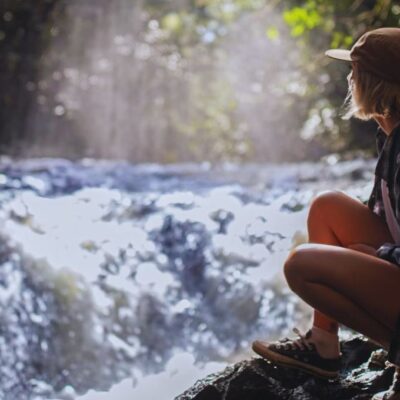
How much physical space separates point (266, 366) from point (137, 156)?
14888mm

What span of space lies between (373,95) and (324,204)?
50cm

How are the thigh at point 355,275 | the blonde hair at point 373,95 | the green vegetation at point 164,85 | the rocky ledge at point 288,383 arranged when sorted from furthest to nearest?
the green vegetation at point 164,85 < the rocky ledge at point 288,383 < the blonde hair at point 373,95 < the thigh at point 355,275

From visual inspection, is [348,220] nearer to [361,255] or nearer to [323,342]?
[361,255]

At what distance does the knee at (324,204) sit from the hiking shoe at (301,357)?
0.46 m

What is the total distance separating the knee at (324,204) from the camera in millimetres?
2559

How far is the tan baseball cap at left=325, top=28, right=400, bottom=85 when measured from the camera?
227 cm

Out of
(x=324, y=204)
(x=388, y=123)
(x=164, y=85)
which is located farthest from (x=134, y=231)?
(x=164, y=85)

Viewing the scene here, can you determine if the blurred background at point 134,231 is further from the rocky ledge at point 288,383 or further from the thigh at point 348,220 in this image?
the rocky ledge at point 288,383

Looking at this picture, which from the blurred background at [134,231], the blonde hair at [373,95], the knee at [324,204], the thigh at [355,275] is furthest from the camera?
the blurred background at [134,231]

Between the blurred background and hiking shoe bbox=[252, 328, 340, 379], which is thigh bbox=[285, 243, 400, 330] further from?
the blurred background

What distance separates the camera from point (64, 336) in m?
→ 4.63

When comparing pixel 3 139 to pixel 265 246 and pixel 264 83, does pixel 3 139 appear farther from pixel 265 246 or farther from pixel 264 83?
pixel 265 246

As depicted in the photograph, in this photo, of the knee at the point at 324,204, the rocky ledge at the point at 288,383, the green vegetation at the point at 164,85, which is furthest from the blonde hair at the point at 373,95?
the green vegetation at the point at 164,85

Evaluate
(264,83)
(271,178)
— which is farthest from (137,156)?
(271,178)
